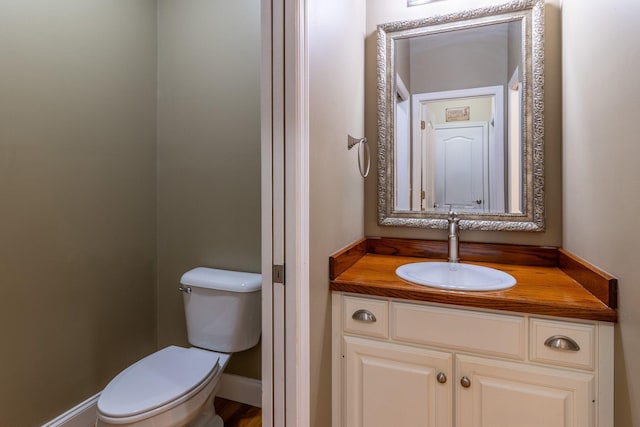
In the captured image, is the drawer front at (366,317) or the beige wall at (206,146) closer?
the drawer front at (366,317)

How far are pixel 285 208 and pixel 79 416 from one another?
156 centimetres

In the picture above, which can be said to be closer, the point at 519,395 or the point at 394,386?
the point at 519,395

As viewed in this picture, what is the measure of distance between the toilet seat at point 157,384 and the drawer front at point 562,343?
1242 millimetres

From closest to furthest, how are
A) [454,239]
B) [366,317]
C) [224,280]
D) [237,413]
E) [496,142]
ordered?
1. [366,317]
2. [454,239]
3. [496,142]
4. [224,280]
5. [237,413]

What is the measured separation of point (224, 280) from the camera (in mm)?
1651

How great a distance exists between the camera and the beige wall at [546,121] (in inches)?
56.5

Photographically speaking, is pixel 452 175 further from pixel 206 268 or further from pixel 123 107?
pixel 123 107

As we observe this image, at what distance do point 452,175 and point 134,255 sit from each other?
176 cm

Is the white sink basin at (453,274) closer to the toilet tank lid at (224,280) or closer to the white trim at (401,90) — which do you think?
the toilet tank lid at (224,280)

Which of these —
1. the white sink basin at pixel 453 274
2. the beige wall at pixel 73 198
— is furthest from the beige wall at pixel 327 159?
the beige wall at pixel 73 198

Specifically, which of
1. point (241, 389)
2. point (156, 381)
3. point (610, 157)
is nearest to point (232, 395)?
point (241, 389)

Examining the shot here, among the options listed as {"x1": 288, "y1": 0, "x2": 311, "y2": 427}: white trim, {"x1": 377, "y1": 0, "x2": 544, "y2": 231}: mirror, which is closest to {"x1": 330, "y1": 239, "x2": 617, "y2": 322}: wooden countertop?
{"x1": 377, "y1": 0, "x2": 544, "y2": 231}: mirror

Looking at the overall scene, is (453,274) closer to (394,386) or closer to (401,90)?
(394,386)

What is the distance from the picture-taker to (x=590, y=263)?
3.63 feet
